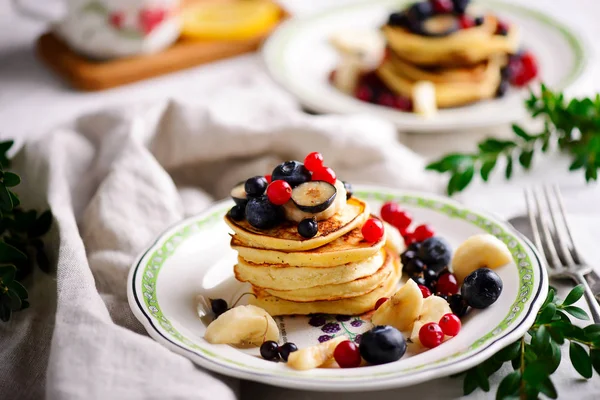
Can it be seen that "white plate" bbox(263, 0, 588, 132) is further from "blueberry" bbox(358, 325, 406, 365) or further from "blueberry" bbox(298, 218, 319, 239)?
"blueberry" bbox(358, 325, 406, 365)

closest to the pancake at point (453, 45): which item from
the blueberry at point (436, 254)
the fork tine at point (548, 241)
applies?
the fork tine at point (548, 241)

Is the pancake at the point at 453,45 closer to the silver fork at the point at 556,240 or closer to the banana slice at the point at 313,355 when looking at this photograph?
the silver fork at the point at 556,240

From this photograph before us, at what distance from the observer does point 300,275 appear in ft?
6.46

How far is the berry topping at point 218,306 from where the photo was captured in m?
2.00

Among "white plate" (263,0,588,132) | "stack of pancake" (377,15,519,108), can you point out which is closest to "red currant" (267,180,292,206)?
"white plate" (263,0,588,132)

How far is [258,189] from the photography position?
1.98 meters

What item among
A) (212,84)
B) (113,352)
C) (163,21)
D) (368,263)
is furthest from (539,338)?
(163,21)

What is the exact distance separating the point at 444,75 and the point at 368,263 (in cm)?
157

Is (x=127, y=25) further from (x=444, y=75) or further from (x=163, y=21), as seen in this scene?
(x=444, y=75)

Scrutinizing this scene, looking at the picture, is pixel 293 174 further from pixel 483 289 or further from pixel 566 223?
pixel 566 223

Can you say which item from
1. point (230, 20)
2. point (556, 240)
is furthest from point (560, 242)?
point (230, 20)

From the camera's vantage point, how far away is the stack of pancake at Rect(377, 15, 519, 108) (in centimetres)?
331

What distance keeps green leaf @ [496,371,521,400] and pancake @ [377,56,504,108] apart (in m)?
1.81

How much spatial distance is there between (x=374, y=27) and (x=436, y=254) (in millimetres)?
2185
